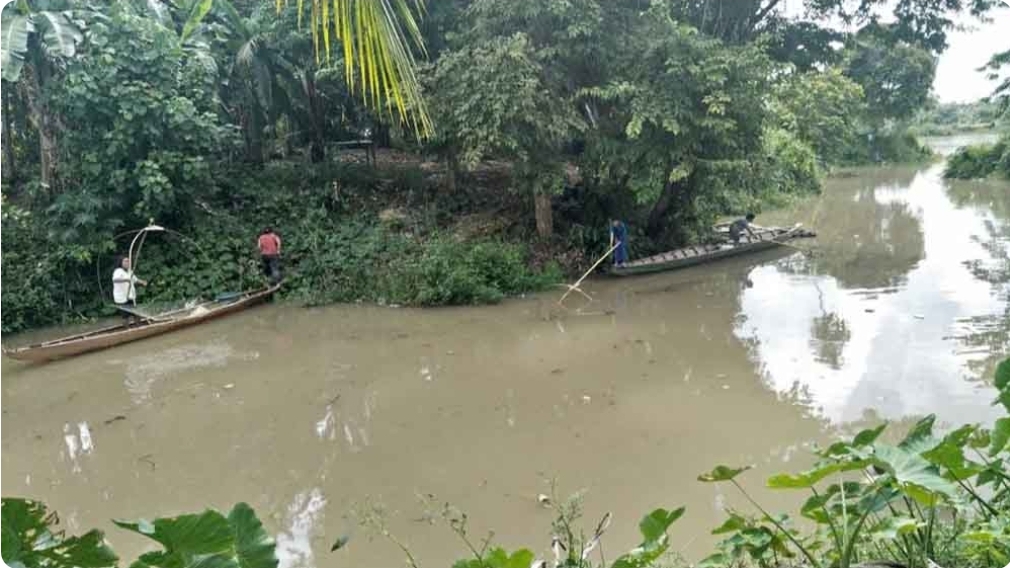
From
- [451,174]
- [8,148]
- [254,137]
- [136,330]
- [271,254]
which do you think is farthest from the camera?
[254,137]

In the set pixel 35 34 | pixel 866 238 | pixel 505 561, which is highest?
pixel 35 34

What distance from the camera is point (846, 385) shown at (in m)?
6.70

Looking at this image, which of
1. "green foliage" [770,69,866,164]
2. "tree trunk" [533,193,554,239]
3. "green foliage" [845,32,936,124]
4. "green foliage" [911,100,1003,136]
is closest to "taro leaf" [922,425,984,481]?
"tree trunk" [533,193,554,239]

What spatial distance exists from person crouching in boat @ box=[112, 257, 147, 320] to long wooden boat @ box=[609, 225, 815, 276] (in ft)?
21.7

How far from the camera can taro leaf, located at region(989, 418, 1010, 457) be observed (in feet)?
7.11

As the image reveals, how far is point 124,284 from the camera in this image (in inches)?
382

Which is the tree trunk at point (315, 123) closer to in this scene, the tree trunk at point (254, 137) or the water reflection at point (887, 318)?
the tree trunk at point (254, 137)

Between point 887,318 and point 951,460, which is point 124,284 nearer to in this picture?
point 887,318

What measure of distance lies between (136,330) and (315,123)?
237 inches

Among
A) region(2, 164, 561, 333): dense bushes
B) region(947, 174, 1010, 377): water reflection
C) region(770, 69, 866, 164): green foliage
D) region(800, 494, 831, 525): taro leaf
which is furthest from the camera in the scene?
region(770, 69, 866, 164): green foliage

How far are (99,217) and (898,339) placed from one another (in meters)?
9.77

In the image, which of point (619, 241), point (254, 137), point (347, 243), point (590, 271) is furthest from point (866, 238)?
point (254, 137)

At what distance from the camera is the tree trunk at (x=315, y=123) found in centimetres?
1336

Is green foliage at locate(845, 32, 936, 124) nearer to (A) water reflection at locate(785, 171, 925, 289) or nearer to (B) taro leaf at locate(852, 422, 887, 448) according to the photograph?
(A) water reflection at locate(785, 171, 925, 289)
